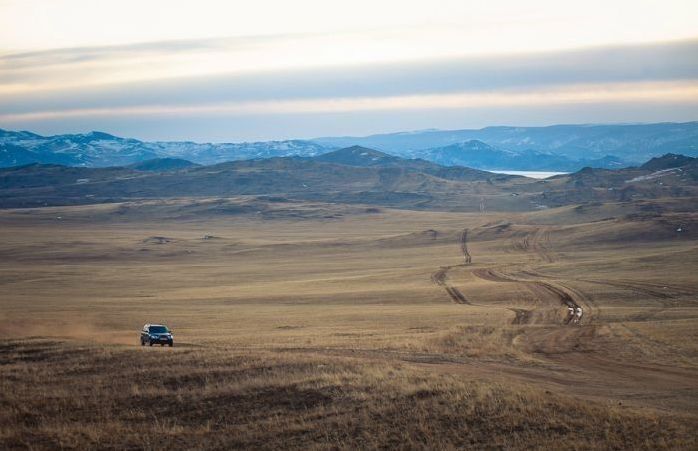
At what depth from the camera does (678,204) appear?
606ft

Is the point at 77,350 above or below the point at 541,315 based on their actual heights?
above

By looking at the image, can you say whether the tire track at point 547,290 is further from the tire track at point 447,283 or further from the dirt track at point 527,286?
the tire track at point 447,283

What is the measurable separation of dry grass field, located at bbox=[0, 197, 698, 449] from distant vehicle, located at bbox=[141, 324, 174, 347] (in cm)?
135

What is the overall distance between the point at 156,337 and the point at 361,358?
13.3 metres

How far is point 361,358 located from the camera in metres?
31.8

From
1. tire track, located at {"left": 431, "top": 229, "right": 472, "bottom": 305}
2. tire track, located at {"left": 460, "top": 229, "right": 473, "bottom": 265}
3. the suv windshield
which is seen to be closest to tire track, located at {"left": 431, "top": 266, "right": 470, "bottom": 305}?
tire track, located at {"left": 431, "top": 229, "right": 472, "bottom": 305}

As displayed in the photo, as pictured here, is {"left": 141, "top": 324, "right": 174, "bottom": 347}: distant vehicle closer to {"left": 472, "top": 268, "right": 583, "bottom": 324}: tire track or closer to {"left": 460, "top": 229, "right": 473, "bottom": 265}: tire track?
{"left": 472, "top": 268, "right": 583, "bottom": 324}: tire track

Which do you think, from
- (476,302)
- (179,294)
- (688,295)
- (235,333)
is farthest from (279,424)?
(179,294)

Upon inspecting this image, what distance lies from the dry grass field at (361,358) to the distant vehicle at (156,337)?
1.35 meters

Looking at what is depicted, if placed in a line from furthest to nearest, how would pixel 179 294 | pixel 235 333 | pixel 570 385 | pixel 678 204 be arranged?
pixel 678 204 → pixel 179 294 → pixel 235 333 → pixel 570 385

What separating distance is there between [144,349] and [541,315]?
30357 mm

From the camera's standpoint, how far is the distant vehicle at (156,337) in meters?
39.2

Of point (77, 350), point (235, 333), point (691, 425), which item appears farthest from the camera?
point (235, 333)

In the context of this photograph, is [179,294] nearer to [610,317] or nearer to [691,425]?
[610,317]
